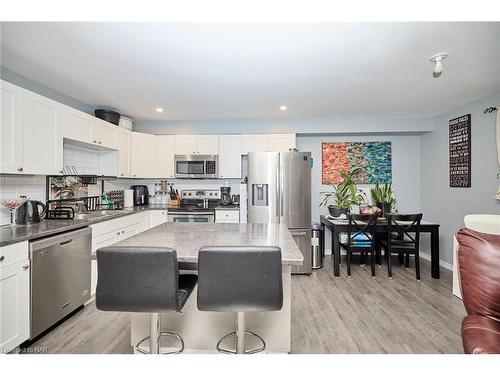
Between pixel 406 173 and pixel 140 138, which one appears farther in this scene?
pixel 406 173

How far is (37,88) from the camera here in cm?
278

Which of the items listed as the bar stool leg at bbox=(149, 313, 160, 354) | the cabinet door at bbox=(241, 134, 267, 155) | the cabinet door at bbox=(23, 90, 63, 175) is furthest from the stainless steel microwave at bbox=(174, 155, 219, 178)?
the bar stool leg at bbox=(149, 313, 160, 354)

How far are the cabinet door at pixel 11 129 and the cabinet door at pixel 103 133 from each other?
1011mm

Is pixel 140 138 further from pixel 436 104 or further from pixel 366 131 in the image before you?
pixel 436 104

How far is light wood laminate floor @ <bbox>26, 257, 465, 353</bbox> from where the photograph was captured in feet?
6.55

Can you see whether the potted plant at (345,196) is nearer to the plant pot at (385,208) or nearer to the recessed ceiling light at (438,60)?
the plant pot at (385,208)

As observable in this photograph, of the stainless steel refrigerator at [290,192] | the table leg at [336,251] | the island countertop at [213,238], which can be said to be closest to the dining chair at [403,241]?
the table leg at [336,251]

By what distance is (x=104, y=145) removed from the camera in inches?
134

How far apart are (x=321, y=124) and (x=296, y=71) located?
6.41 ft

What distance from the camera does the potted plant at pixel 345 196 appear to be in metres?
4.12
